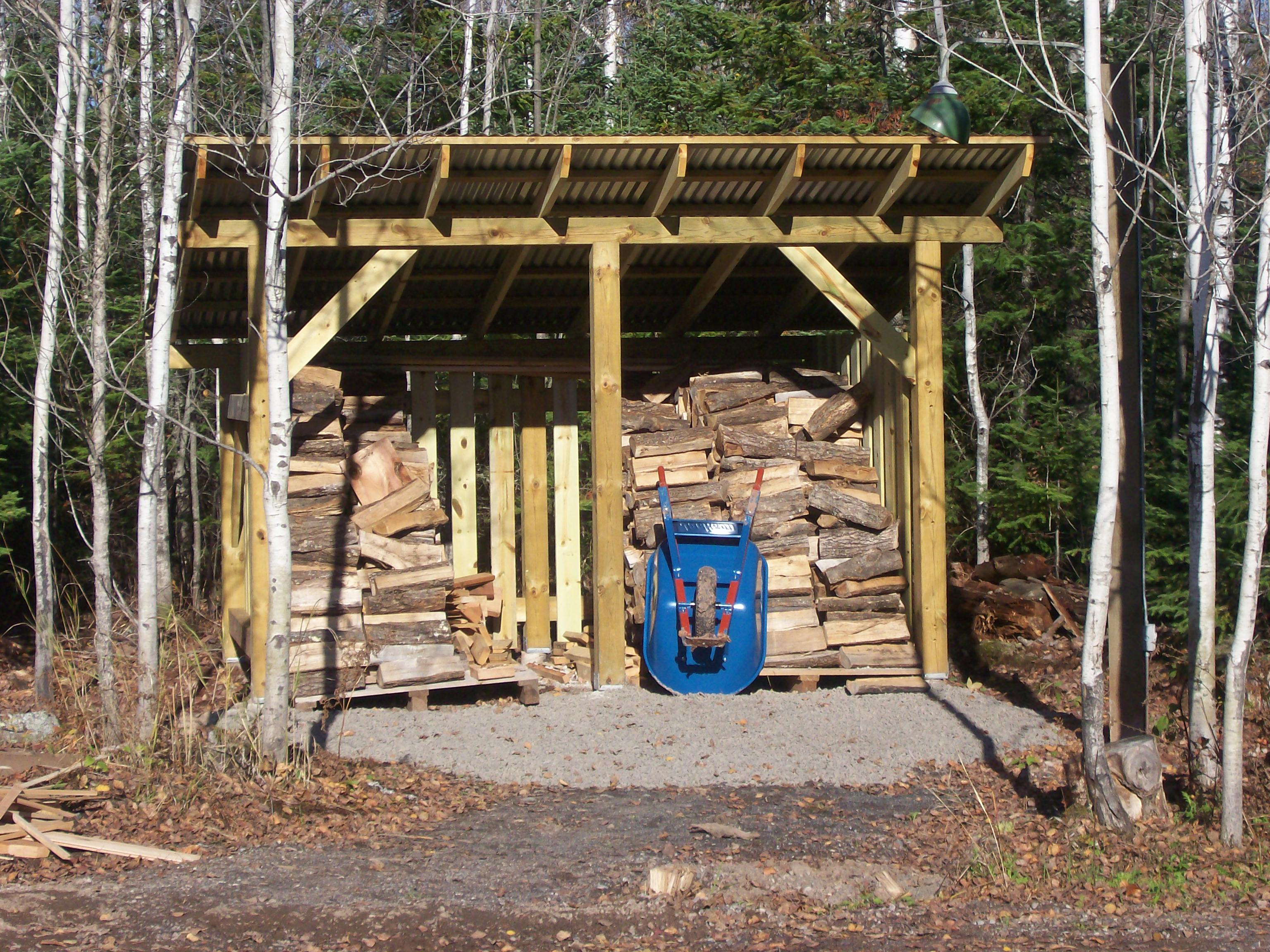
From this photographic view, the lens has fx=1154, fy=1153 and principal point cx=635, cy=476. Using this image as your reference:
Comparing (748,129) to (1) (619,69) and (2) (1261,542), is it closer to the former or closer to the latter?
(1) (619,69)

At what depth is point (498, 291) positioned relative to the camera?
10.7 metres

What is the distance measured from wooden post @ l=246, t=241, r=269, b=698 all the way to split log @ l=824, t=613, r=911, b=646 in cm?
448

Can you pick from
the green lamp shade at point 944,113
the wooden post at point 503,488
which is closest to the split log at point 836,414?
the wooden post at point 503,488

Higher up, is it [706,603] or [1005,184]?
[1005,184]

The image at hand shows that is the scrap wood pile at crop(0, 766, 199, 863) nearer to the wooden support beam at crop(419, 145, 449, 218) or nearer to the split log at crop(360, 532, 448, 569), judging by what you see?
the split log at crop(360, 532, 448, 569)

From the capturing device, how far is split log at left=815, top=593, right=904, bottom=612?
9680mm

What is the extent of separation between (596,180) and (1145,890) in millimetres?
6153

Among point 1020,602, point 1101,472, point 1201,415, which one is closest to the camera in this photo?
point 1101,472

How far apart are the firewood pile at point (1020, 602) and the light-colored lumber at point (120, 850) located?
811cm

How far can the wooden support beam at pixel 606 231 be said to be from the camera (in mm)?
8711

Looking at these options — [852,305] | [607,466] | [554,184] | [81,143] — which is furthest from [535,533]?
[81,143]

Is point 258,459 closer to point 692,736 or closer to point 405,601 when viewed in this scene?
point 405,601

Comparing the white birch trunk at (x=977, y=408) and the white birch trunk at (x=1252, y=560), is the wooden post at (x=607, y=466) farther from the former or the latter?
the white birch trunk at (x=977, y=408)

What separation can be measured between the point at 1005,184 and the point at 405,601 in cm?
583
